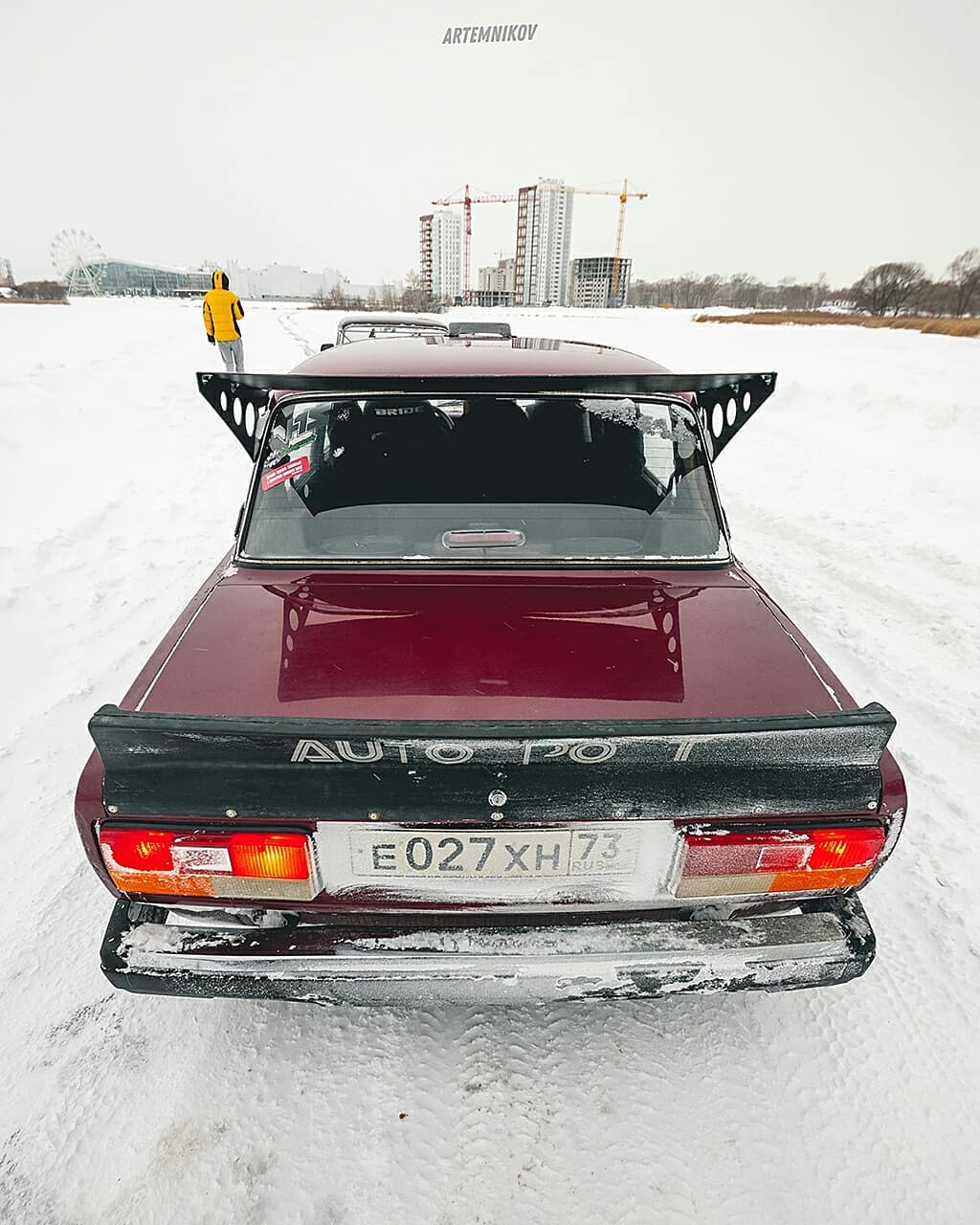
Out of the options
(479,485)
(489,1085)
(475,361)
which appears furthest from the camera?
(475,361)

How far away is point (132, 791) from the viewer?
145 cm

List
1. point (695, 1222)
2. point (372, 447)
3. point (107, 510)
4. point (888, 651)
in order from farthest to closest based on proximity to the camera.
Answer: point (107, 510) < point (888, 651) < point (372, 447) < point (695, 1222)

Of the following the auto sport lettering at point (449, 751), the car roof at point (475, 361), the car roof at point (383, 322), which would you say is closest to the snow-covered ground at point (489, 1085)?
the auto sport lettering at point (449, 751)

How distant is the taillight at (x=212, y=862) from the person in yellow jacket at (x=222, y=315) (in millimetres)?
10782

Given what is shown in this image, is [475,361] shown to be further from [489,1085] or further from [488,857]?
[489,1085]

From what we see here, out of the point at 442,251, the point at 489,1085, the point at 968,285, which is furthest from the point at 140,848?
the point at 442,251

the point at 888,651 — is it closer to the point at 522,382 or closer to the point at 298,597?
the point at 522,382

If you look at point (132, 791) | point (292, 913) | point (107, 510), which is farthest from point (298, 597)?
point (107, 510)

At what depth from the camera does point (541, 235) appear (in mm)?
96688

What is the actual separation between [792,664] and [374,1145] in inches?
63.5

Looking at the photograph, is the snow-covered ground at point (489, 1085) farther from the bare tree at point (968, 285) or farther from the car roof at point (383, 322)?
the bare tree at point (968, 285)

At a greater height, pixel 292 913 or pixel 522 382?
pixel 522 382

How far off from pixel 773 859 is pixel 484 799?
69 centimetres

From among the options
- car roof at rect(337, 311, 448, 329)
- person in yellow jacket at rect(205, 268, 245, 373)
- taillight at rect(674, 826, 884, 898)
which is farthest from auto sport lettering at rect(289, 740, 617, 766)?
person in yellow jacket at rect(205, 268, 245, 373)
